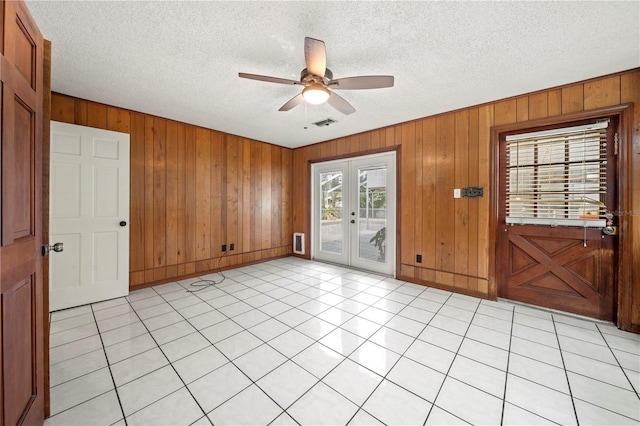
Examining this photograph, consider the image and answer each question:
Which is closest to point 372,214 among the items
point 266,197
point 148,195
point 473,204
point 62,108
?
point 473,204

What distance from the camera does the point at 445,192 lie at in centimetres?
355

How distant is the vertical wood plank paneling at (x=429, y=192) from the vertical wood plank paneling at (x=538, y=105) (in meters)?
1.09

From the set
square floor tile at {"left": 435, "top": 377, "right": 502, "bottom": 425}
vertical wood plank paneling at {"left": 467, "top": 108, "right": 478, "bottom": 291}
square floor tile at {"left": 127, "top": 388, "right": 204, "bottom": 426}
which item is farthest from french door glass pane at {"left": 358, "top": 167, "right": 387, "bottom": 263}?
square floor tile at {"left": 127, "top": 388, "right": 204, "bottom": 426}

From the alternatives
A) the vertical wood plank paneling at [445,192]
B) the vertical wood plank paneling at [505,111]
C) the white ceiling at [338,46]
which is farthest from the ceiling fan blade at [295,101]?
the vertical wood plank paneling at [505,111]

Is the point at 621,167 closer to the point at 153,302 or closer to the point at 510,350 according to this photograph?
the point at 510,350

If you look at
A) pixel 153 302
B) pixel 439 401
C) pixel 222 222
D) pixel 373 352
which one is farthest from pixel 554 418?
pixel 222 222

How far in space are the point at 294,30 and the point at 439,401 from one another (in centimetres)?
282

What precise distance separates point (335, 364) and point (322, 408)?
420 mm

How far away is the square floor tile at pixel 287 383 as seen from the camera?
5.21ft

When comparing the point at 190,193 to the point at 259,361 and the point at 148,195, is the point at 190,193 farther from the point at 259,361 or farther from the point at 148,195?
the point at 259,361

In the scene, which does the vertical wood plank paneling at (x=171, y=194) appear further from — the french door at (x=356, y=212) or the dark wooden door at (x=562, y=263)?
the dark wooden door at (x=562, y=263)

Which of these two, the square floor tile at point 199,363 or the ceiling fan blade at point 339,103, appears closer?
the square floor tile at point 199,363

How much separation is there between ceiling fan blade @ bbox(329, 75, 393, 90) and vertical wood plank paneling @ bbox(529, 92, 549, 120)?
6.91ft

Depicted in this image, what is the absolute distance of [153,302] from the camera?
10.1 ft
